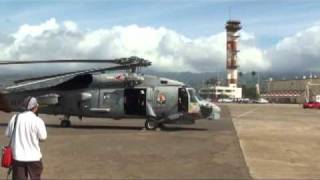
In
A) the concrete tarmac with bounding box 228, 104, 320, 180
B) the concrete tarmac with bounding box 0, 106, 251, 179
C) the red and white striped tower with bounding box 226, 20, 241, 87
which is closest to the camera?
the concrete tarmac with bounding box 0, 106, 251, 179

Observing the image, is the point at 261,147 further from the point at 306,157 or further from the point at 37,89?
the point at 37,89

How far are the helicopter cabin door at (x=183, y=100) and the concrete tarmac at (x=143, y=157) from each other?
14.8ft

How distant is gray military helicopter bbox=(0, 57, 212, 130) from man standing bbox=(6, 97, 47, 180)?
18.2 m

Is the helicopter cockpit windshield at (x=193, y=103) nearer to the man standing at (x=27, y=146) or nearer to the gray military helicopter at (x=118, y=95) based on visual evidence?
the gray military helicopter at (x=118, y=95)

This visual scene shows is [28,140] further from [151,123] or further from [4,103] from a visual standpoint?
[4,103]

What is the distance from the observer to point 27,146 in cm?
816

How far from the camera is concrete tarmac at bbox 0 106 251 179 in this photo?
42.5 feet

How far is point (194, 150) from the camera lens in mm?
17828

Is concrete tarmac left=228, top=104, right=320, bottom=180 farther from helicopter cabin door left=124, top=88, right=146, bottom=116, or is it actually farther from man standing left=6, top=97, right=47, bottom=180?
man standing left=6, top=97, right=47, bottom=180

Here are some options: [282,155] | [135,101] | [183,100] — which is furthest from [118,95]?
[282,155]

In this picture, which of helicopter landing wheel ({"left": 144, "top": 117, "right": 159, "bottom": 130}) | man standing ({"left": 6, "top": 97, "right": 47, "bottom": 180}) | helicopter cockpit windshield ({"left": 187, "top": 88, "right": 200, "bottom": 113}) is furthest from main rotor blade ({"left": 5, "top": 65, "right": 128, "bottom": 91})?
man standing ({"left": 6, "top": 97, "right": 47, "bottom": 180})

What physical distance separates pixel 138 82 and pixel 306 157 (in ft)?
38.3

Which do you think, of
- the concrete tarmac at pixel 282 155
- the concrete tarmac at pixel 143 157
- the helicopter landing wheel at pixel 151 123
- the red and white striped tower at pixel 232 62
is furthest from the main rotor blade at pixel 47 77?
the red and white striped tower at pixel 232 62

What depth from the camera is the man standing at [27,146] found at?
816cm
